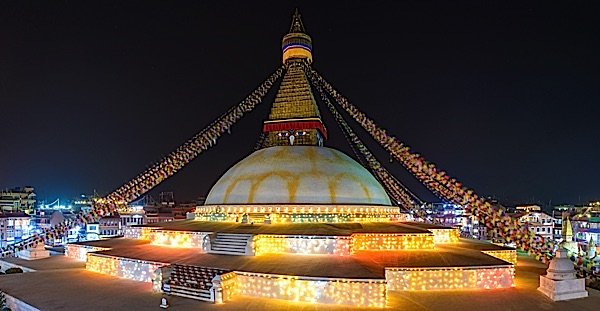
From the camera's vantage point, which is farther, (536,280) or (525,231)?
(525,231)

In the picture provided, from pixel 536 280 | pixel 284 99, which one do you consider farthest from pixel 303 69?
pixel 536 280

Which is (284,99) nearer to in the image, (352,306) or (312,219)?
(312,219)

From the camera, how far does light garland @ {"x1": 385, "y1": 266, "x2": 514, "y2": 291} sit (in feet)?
39.8

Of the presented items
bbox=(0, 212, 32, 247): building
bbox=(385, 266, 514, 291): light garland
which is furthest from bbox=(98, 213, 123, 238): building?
bbox=(385, 266, 514, 291): light garland

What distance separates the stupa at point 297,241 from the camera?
11664 millimetres

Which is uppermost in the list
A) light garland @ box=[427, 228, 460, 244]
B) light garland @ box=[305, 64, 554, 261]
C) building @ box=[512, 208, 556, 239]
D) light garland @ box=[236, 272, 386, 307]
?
light garland @ box=[305, 64, 554, 261]

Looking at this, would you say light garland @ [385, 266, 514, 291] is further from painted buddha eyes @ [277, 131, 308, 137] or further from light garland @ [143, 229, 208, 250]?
painted buddha eyes @ [277, 131, 308, 137]

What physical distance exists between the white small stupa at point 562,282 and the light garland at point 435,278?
1.50 meters

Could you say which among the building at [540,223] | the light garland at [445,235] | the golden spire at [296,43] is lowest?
the building at [540,223]

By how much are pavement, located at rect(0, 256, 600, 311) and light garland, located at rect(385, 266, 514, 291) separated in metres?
0.25

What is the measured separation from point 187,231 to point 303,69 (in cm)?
1036

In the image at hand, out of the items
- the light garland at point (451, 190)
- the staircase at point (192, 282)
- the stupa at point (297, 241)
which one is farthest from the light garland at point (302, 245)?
the light garland at point (451, 190)

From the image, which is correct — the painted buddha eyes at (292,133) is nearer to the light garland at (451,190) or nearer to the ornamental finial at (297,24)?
the light garland at (451,190)

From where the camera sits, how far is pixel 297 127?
2108cm
